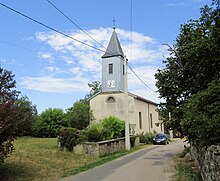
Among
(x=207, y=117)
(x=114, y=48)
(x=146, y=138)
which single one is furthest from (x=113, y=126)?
(x=114, y=48)

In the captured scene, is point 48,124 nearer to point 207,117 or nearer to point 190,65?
point 190,65

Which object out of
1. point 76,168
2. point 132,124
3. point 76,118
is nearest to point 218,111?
point 76,168

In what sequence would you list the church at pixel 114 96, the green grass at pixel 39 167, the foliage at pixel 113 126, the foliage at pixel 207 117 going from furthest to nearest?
1. the church at pixel 114 96
2. the foliage at pixel 113 126
3. the green grass at pixel 39 167
4. the foliage at pixel 207 117

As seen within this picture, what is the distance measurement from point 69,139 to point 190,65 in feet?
31.4

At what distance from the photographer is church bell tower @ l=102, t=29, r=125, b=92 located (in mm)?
37500

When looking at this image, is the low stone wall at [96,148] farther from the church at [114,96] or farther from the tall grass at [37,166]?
the church at [114,96]

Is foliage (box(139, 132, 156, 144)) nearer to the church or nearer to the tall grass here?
the church

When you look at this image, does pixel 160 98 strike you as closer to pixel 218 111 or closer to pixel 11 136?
pixel 218 111

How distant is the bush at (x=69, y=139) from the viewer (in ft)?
60.6

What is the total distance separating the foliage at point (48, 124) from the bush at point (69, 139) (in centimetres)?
2095

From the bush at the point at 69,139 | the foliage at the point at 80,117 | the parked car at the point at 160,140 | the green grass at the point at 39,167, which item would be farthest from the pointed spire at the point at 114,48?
the green grass at the point at 39,167

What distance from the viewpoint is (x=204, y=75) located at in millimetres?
11875

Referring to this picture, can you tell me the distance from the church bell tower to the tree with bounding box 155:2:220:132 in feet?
64.8

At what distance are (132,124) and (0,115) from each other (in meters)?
29.1
